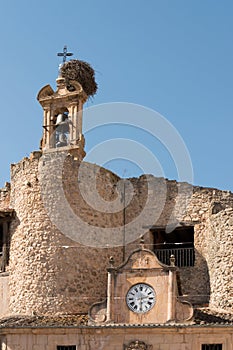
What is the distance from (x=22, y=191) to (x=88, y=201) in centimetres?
245

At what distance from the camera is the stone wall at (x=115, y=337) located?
28578mm

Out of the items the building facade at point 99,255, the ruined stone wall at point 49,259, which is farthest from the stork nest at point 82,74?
the ruined stone wall at point 49,259

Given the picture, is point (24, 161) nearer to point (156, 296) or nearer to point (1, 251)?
point (1, 251)

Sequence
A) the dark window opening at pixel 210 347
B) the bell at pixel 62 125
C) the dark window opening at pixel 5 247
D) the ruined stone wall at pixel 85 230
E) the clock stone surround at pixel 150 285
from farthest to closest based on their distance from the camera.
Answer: the bell at pixel 62 125
the dark window opening at pixel 5 247
the ruined stone wall at pixel 85 230
the clock stone surround at pixel 150 285
the dark window opening at pixel 210 347

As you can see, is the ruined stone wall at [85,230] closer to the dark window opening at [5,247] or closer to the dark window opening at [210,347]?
the dark window opening at [5,247]

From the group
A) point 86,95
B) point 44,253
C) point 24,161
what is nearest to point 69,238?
point 44,253

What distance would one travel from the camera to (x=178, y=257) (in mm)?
34719

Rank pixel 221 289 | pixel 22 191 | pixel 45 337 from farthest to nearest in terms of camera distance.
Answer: pixel 22 191, pixel 221 289, pixel 45 337

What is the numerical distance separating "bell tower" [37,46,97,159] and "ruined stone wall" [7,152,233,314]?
3.41 ft

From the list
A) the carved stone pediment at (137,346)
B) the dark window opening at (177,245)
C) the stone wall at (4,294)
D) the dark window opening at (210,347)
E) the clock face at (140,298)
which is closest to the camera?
the dark window opening at (210,347)

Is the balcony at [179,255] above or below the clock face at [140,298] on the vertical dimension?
above

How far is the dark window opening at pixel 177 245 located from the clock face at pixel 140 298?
4.83 meters

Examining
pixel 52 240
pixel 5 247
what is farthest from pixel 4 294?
pixel 52 240

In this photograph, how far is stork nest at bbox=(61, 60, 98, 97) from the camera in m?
37.1
